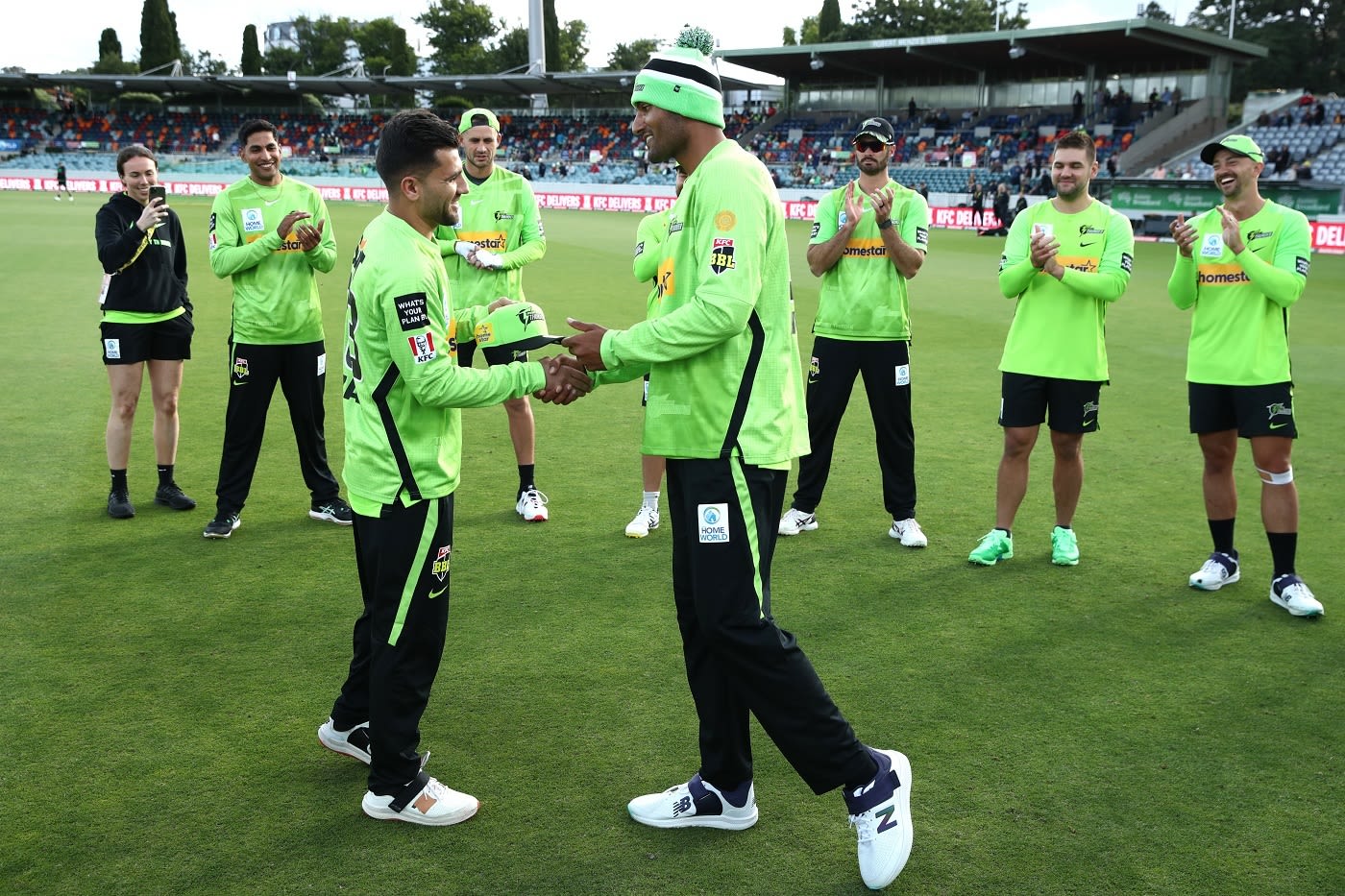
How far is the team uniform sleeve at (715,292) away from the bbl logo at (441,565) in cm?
93

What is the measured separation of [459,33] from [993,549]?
320ft

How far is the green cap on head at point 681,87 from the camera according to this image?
3.27 m

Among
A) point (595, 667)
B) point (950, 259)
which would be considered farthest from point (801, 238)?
point (595, 667)

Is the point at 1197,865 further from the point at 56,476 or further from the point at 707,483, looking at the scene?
the point at 56,476

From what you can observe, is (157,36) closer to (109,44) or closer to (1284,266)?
(109,44)

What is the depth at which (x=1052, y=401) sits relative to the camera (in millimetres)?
6113

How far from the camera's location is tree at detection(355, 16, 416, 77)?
8600 centimetres

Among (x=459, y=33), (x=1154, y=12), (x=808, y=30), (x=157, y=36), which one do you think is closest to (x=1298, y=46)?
(x=1154, y=12)

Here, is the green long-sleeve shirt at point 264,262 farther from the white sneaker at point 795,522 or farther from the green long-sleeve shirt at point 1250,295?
the green long-sleeve shirt at point 1250,295

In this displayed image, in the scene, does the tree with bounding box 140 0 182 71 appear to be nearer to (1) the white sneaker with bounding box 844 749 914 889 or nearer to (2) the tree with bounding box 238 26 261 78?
(2) the tree with bounding box 238 26 261 78

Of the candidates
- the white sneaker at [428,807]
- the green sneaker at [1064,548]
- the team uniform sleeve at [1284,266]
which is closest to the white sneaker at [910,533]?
the green sneaker at [1064,548]

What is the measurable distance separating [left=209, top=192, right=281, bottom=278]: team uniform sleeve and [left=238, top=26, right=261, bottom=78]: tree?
84.4m

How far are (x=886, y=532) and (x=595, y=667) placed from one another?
263 cm

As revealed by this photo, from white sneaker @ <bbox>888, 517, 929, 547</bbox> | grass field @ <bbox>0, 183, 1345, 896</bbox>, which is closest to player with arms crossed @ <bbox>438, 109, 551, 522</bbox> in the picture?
grass field @ <bbox>0, 183, 1345, 896</bbox>
